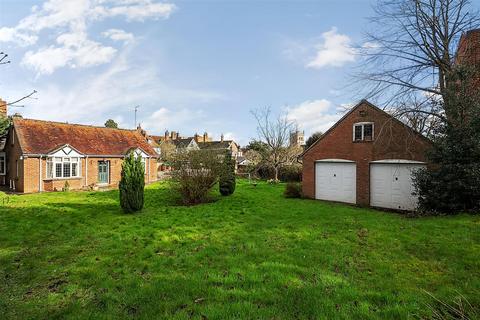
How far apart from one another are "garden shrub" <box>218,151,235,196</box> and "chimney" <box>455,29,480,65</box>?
12779 mm

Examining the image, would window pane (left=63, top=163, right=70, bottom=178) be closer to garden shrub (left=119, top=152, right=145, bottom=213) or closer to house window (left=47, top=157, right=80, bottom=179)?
house window (left=47, top=157, right=80, bottom=179)

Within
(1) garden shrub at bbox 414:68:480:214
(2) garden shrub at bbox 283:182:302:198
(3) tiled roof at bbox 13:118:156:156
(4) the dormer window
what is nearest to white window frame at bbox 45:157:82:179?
(3) tiled roof at bbox 13:118:156:156

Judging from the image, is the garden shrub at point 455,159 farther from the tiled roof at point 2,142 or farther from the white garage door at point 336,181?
the tiled roof at point 2,142

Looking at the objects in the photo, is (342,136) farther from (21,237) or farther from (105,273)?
(21,237)

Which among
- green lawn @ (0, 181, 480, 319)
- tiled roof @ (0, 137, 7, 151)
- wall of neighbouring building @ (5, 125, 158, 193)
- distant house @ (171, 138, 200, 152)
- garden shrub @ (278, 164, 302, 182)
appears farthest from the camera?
garden shrub @ (278, 164, 302, 182)

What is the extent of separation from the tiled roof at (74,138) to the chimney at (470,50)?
1053 inches

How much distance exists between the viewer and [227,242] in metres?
7.73

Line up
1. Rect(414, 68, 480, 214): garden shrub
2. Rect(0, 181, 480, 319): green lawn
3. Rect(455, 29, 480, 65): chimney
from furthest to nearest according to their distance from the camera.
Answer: Rect(455, 29, 480, 65): chimney, Rect(414, 68, 480, 214): garden shrub, Rect(0, 181, 480, 319): green lawn

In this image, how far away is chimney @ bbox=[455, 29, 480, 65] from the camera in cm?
1334

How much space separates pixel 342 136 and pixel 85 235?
548 inches

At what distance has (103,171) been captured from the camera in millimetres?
26297

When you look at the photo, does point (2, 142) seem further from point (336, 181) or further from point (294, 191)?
→ point (336, 181)

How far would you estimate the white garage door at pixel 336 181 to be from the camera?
16297 mm

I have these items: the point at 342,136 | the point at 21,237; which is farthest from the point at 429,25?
the point at 21,237
